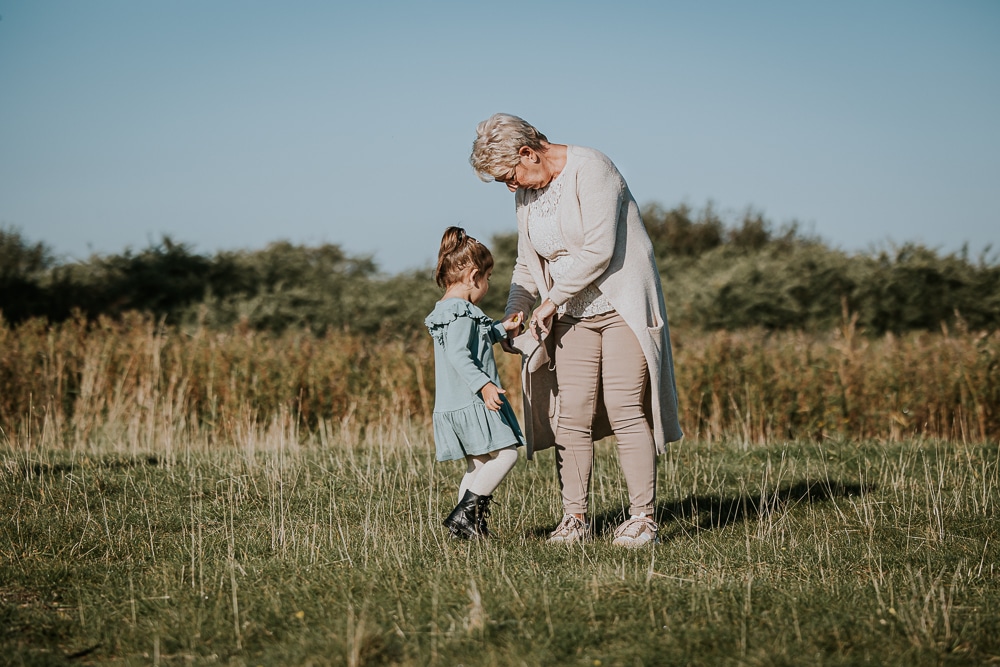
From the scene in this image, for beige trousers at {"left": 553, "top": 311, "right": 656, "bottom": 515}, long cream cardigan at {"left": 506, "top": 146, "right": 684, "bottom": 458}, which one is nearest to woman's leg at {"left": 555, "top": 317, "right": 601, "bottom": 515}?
beige trousers at {"left": 553, "top": 311, "right": 656, "bottom": 515}

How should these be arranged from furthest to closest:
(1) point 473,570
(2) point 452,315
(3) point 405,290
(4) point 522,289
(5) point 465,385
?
(3) point 405,290, (4) point 522,289, (5) point 465,385, (2) point 452,315, (1) point 473,570

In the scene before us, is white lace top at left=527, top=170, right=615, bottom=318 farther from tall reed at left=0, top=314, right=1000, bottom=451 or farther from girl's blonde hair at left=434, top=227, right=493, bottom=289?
tall reed at left=0, top=314, right=1000, bottom=451

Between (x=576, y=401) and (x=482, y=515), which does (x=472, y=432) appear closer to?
(x=482, y=515)

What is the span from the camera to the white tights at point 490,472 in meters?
4.31

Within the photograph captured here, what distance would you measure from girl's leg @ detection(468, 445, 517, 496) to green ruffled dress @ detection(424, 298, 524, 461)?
0.26 ft

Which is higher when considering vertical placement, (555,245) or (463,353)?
(555,245)

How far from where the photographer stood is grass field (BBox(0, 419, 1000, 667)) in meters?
Answer: 2.92

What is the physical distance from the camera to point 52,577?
12.3 feet

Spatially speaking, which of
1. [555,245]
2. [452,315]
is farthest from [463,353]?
[555,245]

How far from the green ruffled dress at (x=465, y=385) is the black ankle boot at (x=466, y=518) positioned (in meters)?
0.21

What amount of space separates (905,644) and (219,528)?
10.6 ft

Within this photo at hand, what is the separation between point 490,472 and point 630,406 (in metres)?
0.74

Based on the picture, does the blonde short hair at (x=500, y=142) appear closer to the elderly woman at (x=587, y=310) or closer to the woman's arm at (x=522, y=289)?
the elderly woman at (x=587, y=310)

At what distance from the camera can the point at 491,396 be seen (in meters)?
4.17
